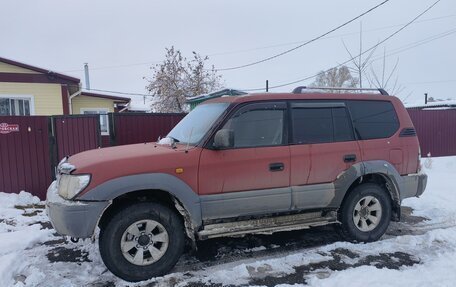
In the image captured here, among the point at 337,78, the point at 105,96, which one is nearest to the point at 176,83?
the point at 105,96

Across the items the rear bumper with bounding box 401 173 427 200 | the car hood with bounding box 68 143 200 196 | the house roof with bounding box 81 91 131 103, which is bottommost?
the rear bumper with bounding box 401 173 427 200

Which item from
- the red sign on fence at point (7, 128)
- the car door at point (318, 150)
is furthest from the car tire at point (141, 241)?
the red sign on fence at point (7, 128)

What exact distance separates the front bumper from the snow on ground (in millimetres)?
615

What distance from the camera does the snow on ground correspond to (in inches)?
159

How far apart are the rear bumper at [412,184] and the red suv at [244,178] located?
0.6 inches

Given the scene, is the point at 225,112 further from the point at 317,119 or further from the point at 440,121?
the point at 440,121

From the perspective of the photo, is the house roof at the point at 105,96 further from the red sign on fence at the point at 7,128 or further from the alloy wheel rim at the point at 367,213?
the alloy wheel rim at the point at 367,213

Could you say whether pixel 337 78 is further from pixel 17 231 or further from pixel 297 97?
pixel 17 231

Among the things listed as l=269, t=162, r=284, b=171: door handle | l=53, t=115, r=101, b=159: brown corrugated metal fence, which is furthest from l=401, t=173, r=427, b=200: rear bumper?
l=53, t=115, r=101, b=159: brown corrugated metal fence

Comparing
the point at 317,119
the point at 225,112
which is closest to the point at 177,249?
the point at 225,112

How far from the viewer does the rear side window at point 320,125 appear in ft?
16.1

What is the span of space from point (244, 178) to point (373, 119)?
225 cm

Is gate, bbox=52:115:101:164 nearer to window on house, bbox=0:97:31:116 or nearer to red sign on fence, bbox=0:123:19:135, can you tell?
red sign on fence, bbox=0:123:19:135

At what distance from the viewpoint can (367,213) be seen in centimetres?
529
